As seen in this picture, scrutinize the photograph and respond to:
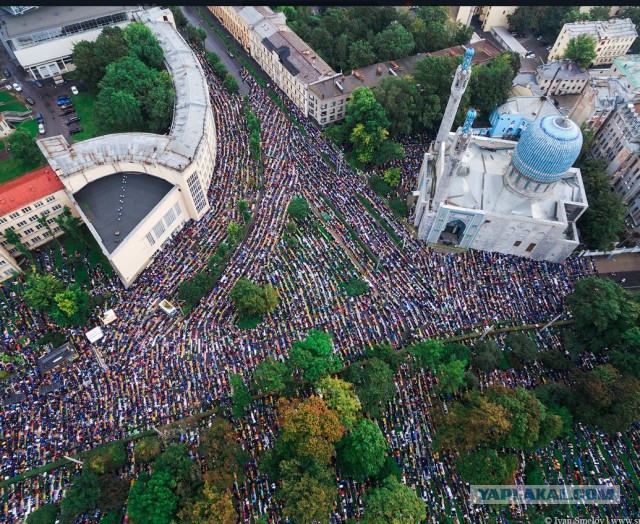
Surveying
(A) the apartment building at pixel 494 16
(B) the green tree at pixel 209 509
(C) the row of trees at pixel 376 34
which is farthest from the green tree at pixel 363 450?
(A) the apartment building at pixel 494 16

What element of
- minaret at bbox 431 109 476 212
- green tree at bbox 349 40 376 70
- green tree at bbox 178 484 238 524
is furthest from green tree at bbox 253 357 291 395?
green tree at bbox 349 40 376 70

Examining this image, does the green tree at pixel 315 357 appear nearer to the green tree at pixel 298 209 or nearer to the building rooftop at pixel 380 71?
the green tree at pixel 298 209

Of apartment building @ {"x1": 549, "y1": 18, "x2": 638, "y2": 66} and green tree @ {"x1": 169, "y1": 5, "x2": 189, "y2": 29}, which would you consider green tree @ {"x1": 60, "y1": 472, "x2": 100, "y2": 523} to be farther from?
apartment building @ {"x1": 549, "y1": 18, "x2": 638, "y2": 66}

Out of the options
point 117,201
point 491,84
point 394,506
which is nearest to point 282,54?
point 491,84

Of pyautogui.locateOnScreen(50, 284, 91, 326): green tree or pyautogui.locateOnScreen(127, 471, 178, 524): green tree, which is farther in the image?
pyautogui.locateOnScreen(50, 284, 91, 326): green tree

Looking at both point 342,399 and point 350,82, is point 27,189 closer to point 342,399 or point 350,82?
point 342,399

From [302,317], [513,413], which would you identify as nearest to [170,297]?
[302,317]
